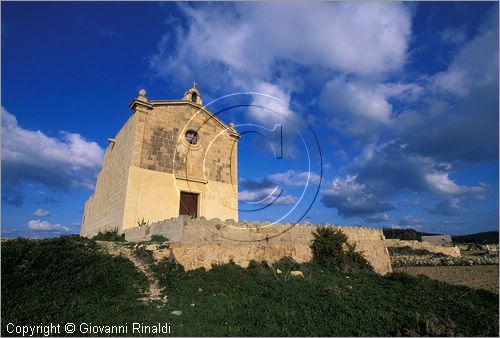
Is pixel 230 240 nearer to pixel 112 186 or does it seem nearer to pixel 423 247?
pixel 112 186

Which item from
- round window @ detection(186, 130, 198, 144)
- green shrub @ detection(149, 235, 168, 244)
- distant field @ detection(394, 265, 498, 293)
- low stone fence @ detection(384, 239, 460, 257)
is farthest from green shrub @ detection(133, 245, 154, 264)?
low stone fence @ detection(384, 239, 460, 257)

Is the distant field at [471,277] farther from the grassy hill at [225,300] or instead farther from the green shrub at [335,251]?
A: the green shrub at [335,251]

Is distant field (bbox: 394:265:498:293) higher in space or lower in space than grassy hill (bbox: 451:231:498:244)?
lower

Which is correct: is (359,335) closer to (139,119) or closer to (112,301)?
(112,301)

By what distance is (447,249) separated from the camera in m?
32.3

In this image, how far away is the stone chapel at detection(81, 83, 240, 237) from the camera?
17.0 m

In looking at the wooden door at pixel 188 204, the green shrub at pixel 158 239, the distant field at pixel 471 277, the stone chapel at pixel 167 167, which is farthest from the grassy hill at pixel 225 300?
the wooden door at pixel 188 204

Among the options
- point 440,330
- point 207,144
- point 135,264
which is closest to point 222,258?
point 135,264

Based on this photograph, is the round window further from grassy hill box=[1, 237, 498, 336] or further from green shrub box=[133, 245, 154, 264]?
grassy hill box=[1, 237, 498, 336]

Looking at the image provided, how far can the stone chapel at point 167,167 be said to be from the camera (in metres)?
17.0

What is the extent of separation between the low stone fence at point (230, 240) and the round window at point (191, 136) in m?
7.57

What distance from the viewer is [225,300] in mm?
8023

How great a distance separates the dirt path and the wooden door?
19.2ft

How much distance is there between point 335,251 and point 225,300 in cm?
799
